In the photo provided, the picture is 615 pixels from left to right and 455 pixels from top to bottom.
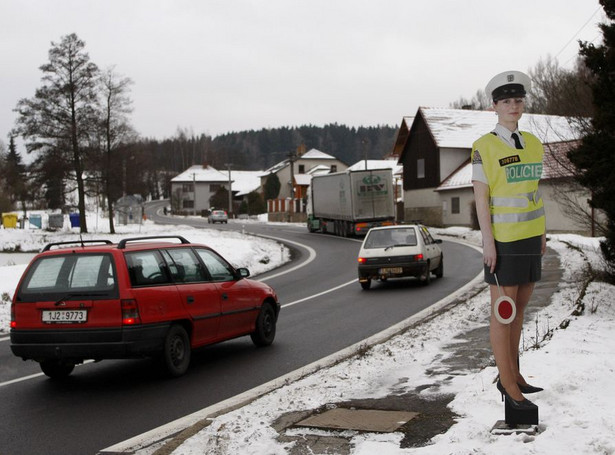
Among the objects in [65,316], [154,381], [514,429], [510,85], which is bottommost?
[154,381]

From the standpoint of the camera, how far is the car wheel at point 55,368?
8.64m

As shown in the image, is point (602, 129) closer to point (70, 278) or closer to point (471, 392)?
point (471, 392)

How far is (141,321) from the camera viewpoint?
7.88 m

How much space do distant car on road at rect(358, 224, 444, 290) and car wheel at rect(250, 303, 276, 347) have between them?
7684 millimetres

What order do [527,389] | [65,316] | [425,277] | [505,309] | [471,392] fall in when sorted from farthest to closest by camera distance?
[425,277] → [65,316] → [471,392] → [527,389] → [505,309]

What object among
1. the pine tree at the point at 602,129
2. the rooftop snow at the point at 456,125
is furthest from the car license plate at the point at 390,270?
the rooftop snow at the point at 456,125

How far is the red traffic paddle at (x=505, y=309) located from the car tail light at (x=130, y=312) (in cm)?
443

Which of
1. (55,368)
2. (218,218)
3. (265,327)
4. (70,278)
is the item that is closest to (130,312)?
(70,278)

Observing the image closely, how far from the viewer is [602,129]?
38.9 ft

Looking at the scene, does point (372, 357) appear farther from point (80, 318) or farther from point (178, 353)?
point (80, 318)

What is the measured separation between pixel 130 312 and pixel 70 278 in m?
0.84

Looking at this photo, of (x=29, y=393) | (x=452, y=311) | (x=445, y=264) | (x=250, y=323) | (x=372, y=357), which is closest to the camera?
(x=29, y=393)

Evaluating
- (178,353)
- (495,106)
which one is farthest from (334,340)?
(495,106)

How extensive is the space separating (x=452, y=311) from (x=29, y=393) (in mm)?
7411
